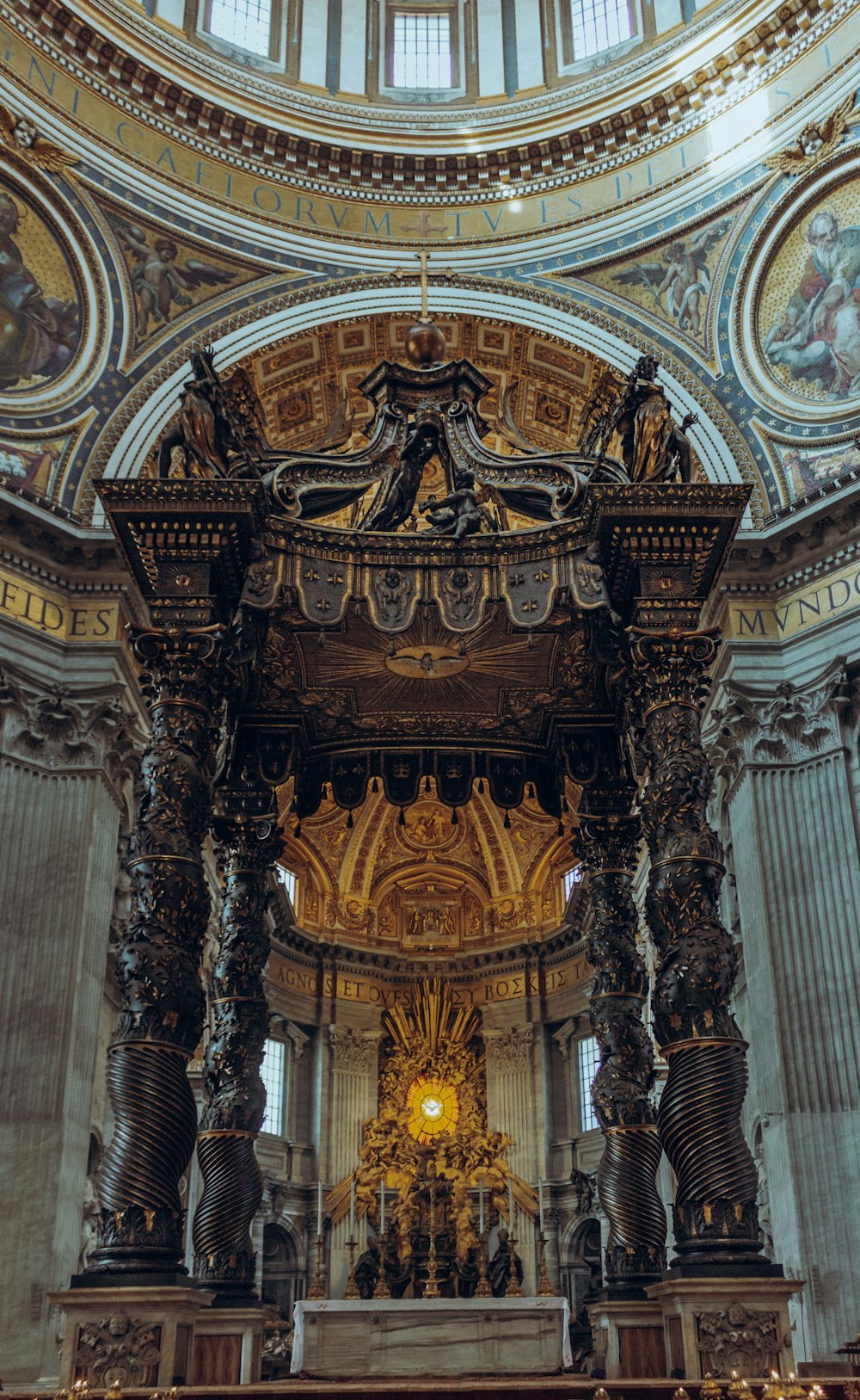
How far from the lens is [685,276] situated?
52.5 ft

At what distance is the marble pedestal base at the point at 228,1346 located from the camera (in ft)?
24.8

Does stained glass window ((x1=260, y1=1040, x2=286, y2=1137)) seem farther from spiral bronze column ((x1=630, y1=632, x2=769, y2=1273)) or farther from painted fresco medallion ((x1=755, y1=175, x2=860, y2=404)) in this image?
spiral bronze column ((x1=630, y1=632, x2=769, y2=1273))

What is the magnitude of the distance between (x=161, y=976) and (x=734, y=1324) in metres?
3.03

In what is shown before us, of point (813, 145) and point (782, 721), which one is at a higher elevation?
point (813, 145)

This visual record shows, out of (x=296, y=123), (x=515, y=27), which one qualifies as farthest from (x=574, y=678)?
(x=515, y=27)

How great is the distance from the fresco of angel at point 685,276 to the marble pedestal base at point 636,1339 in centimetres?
1177

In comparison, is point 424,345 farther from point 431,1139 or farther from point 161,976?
point 431,1139

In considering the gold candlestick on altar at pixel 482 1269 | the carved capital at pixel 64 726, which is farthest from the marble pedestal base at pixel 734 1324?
the gold candlestick on altar at pixel 482 1269

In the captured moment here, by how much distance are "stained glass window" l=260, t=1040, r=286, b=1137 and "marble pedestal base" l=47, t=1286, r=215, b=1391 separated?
680 inches

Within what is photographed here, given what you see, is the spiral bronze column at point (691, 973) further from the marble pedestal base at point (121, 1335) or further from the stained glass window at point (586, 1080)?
the stained glass window at point (586, 1080)

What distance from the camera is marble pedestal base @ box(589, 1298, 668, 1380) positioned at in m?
6.99

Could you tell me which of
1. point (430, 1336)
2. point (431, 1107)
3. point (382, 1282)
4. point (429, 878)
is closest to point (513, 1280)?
point (382, 1282)

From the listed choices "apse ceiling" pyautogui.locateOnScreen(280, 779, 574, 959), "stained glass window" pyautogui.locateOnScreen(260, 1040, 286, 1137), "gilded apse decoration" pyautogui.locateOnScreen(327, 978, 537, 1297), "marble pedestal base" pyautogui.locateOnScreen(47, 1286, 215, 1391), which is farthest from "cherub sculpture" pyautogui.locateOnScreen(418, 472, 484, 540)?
"apse ceiling" pyautogui.locateOnScreen(280, 779, 574, 959)

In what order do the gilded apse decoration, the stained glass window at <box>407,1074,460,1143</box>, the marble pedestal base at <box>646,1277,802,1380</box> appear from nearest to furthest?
the marble pedestal base at <box>646,1277,802,1380</box> → the gilded apse decoration → the stained glass window at <box>407,1074,460,1143</box>
